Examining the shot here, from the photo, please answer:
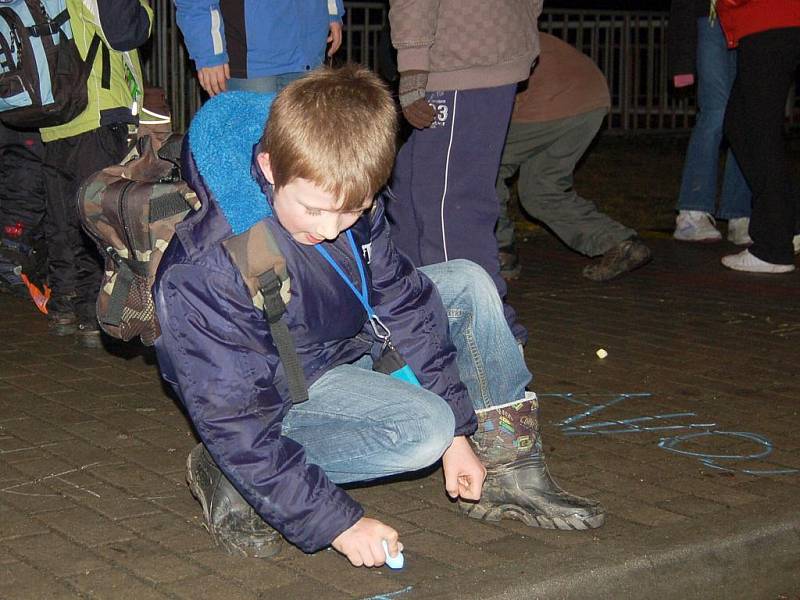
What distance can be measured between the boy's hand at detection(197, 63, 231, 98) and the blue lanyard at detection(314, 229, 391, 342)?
2411mm

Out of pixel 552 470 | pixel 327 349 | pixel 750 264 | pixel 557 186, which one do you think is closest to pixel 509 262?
pixel 557 186

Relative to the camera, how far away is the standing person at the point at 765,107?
7.33 metres

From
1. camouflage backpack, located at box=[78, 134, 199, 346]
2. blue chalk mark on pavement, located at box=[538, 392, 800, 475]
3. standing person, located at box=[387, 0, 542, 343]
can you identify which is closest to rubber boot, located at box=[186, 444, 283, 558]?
camouflage backpack, located at box=[78, 134, 199, 346]

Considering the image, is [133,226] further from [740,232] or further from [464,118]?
[740,232]

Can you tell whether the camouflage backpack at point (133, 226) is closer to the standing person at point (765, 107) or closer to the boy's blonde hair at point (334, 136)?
the boy's blonde hair at point (334, 136)

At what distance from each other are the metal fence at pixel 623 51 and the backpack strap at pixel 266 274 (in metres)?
10.5

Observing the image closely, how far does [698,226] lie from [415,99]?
4335mm

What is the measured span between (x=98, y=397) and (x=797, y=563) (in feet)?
8.91

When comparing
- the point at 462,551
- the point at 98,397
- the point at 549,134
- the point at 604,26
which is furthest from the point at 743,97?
the point at 604,26

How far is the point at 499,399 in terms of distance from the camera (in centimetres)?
378

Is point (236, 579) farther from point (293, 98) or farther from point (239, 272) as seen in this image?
point (293, 98)

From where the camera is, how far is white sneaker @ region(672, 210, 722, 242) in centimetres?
900

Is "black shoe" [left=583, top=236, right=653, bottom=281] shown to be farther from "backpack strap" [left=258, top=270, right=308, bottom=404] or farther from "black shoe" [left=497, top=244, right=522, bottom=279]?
"backpack strap" [left=258, top=270, right=308, bottom=404]

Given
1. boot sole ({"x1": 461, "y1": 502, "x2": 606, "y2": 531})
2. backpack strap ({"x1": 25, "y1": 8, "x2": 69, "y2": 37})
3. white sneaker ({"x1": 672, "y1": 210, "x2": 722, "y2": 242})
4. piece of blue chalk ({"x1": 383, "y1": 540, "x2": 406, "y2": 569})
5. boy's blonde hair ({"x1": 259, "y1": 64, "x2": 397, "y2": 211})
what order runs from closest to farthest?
boy's blonde hair ({"x1": 259, "y1": 64, "x2": 397, "y2": 211}) < piece of blue chalk ({"x1": 383, "y1": 540, "x2": 406, "y2": 569}) < boot sole ({"x1": 461, "y1": 502, "x2": 606, "y2": 531}) < backpack strap ({"x1": 25, "y1": 8, "x2": 69, "y2": 37}) < white sneaker ({"x1": 672, "y1": 210, "x2": 722, "y2": 242})
